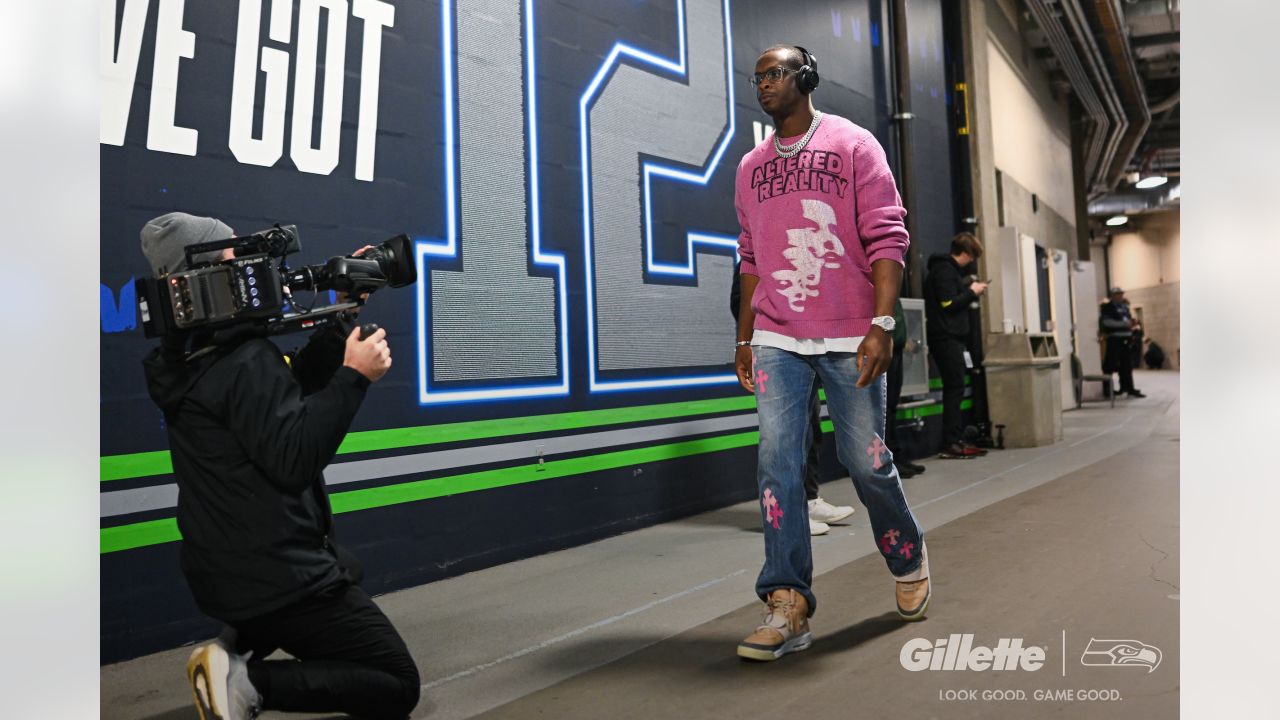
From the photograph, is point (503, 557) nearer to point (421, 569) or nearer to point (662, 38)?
point (421, 569)

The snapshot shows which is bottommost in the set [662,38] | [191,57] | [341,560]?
[341,560]

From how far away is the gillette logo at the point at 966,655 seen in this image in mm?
2430

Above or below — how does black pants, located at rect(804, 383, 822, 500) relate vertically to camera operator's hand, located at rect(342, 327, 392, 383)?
below

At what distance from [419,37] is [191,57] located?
3.20 feet

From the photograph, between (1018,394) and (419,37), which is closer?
(419,37)

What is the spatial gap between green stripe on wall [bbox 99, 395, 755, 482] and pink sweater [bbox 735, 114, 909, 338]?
63.9 inches

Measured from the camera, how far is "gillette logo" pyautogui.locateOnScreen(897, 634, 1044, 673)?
95.7 inches

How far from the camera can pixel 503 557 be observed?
4047 millimetres

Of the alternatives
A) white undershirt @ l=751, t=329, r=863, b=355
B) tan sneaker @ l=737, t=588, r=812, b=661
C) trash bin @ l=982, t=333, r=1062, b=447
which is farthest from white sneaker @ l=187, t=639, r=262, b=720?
trash bin @ l=982, t=333, r=1062, b=447

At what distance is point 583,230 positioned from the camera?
454cm

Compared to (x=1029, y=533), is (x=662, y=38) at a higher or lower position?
higher

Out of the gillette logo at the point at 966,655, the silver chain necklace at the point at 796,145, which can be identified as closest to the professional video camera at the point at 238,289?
the silver chain necklace at the point at 796,145

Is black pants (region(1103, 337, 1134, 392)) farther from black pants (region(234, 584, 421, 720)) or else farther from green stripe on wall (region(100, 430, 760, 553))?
black pants (region(234, 584, 421, 720))
